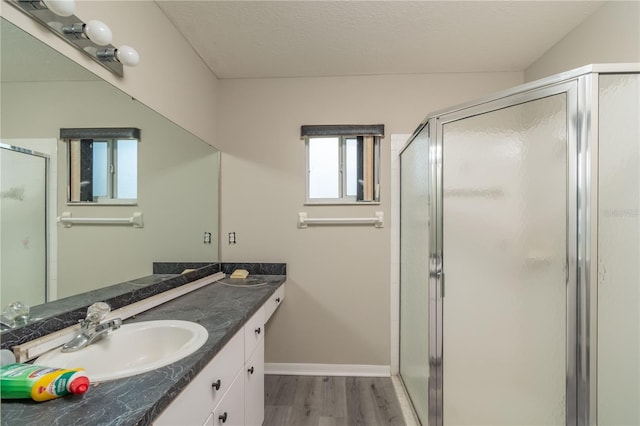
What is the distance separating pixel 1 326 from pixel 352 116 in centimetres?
215

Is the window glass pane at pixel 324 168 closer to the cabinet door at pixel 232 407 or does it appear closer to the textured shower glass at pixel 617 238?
the cabinet door at pixel 232 407

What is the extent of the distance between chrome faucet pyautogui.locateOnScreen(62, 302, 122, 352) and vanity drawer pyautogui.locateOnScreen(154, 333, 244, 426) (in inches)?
16.3

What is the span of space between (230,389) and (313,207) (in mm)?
1365

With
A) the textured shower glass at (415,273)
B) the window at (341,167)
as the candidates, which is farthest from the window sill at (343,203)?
the textured shower glass at (415,273)

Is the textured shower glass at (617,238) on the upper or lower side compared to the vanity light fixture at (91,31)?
lower

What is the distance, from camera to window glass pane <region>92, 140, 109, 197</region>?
3.58ft

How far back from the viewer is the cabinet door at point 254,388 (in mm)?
1262

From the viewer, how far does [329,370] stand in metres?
2.11

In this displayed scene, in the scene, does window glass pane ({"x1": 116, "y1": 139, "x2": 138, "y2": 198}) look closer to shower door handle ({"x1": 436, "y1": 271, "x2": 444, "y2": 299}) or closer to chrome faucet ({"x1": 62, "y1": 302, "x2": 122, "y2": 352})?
chrome faucet ({"x1": 62, "y1": 302, "x2": 122, "y2": 352})

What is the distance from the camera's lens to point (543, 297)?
3.65 ft

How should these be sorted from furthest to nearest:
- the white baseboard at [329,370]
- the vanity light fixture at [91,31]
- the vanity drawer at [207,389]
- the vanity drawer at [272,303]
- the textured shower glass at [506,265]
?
1. the white baseboard at [329,370]
2. the vanity drawer at [272,303]
3. the textured shower glass at [506,265]
4. the vanity light fixture at [91,31]
5. the vanity drawer at [207,389]

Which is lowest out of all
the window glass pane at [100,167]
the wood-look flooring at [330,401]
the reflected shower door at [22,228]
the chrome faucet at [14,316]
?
the wood-look flooring at [330,401]

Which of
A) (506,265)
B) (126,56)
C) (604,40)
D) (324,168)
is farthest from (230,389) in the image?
Result: (604,40)

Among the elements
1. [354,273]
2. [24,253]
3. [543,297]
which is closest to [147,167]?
[24,253]
